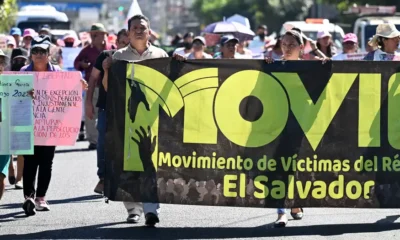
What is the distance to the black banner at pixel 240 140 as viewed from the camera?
1005 centimetres

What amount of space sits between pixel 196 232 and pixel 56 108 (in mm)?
2101

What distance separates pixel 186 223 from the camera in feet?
33.8

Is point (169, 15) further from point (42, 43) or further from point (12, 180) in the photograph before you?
point (42, 43)

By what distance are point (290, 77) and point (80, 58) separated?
5685 millimetres

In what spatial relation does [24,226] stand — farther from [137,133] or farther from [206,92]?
[206,92]

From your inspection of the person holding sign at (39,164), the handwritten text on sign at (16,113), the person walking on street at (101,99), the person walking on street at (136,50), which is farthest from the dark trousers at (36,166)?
the person walking on street at (136,50)

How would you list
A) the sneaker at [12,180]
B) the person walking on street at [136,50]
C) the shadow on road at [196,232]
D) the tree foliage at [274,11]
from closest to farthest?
the shadow on road at [196,232] → the person walking on street at [136,50] → the sneaker at [12,180] → the tree foliage at [274,11]

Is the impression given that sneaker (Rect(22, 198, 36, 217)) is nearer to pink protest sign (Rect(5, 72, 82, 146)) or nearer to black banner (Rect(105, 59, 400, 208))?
pink protest sign (Rect(5, 72, 82, 146))

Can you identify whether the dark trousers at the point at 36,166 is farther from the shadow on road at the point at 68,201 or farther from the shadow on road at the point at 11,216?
the shadow on road at the point at 68,201

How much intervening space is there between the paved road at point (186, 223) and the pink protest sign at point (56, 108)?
725mm

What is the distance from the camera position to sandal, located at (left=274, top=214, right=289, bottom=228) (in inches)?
398

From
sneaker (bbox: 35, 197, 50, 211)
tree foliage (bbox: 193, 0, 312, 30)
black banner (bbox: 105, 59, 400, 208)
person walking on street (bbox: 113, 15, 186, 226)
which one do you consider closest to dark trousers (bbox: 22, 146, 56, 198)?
sneaker (bbox: 35, 197, 50, 211)

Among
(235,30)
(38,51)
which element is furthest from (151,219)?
(235,30)

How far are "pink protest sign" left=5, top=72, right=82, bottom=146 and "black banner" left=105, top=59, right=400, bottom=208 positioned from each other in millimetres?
1030
